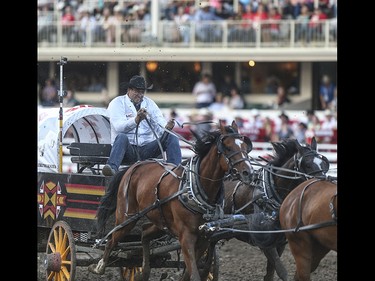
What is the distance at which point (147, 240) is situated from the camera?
32.9 feet

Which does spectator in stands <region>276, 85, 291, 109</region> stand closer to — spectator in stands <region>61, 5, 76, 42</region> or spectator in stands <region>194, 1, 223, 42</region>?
spectator in stands <region>194, 1, 223, 42</region>

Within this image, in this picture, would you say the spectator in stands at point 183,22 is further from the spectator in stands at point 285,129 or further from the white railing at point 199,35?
the spectator in stands at point 285,129

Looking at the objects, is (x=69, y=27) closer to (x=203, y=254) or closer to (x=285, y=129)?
(x=285, y=129)

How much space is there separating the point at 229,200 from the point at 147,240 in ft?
2.89

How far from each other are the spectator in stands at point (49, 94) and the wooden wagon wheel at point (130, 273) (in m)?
10.6

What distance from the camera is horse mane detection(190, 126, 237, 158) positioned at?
9.23 meters

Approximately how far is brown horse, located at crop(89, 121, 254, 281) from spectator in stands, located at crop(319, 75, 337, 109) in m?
13.0

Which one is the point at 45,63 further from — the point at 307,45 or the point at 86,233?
the point at 86,233

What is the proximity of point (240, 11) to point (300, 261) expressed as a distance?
17.4m

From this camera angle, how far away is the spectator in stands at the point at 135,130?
10383mm

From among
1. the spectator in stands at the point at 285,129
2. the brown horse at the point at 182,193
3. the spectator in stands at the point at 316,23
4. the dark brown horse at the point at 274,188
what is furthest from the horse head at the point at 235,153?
the spectator in stands at the point at 316,23

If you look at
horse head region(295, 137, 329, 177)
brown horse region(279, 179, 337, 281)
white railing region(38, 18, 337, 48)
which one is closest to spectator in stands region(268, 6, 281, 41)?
white railing region(38, 18, 337, 48)

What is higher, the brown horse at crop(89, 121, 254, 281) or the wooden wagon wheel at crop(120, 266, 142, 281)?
the brown horse at crop(89, 121, 254, 281)
